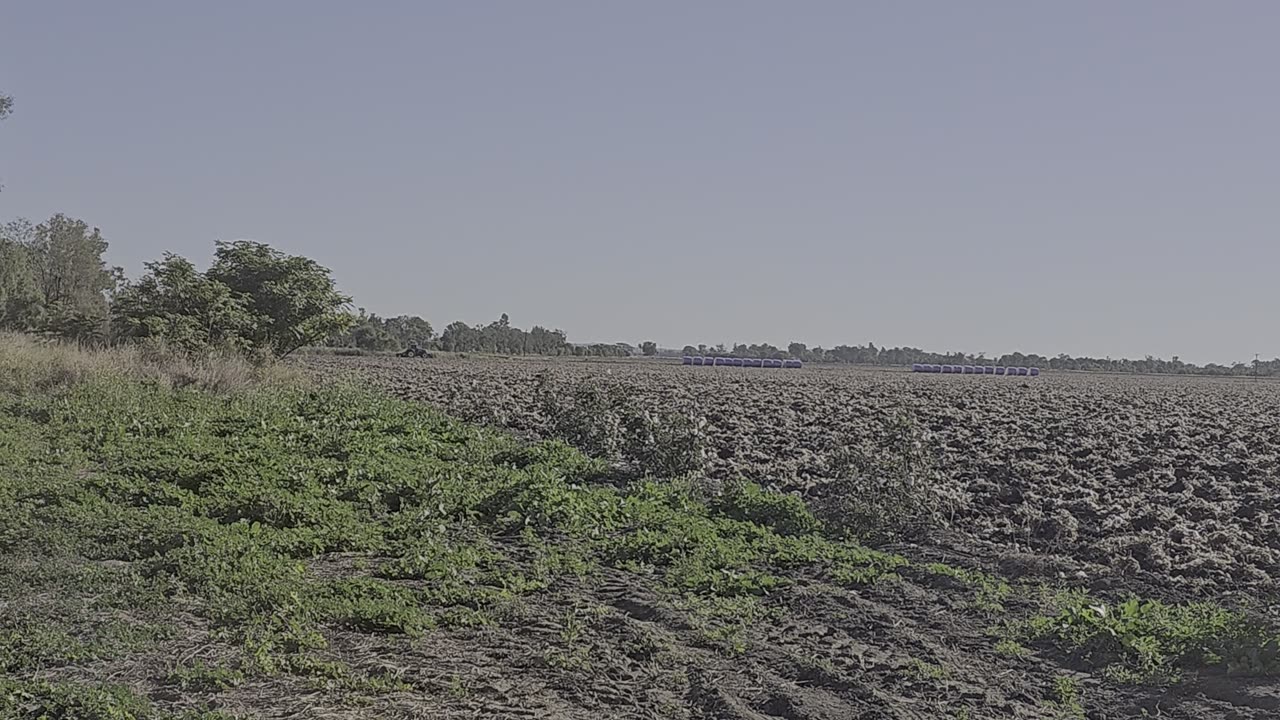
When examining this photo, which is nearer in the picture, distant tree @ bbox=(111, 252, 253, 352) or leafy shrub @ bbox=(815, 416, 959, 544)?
leafy shrub @ bbox=(815, 416, 959, 544)

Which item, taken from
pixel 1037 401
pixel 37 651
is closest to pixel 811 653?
pixel 37 651

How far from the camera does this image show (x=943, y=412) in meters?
29.3

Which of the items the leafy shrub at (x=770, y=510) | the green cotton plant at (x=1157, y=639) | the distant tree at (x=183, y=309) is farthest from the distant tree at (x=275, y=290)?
the green cotton plant at (x=1157, y=639)

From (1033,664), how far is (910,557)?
11.9ft

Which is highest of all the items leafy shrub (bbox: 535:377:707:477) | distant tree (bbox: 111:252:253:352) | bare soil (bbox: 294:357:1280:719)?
distant tree (bbox: 111:252:253:352)

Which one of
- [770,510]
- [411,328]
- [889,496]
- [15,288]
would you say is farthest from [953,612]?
[411,328]

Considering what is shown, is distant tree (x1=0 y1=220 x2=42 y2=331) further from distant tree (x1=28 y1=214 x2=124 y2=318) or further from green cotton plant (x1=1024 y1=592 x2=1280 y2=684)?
green cotton plant (x1=1024 y1=592 x2=1280 y2=684)

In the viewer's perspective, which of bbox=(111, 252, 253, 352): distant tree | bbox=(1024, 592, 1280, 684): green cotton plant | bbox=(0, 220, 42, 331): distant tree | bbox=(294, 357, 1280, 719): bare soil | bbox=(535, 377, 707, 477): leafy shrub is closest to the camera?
bbox=(294, 357, 1280, 719): bare soil

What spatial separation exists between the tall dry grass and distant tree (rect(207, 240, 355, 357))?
349 cm

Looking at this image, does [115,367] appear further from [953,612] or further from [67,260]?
[67,260]

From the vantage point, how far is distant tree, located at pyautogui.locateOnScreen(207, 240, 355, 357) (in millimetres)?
32781

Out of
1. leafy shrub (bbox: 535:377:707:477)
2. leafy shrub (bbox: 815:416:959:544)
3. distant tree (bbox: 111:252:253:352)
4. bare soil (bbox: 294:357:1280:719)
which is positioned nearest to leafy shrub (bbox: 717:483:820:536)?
leafy shrub (bbox: 815:416:959:544)

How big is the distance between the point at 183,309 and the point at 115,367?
5.86m

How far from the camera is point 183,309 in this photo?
30328 mm
